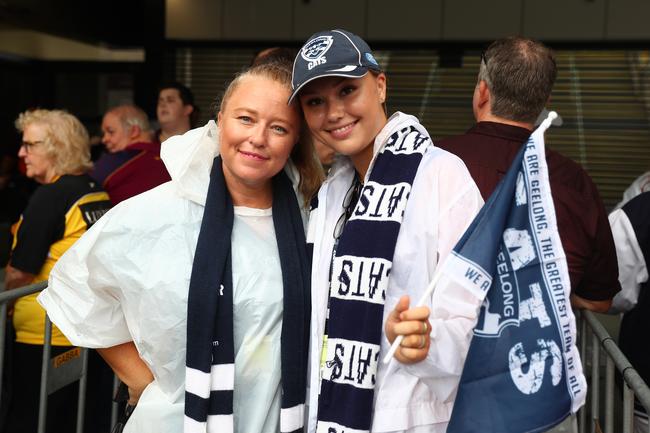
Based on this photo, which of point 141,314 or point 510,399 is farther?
point 141,314

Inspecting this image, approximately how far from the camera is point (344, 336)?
6.76ft

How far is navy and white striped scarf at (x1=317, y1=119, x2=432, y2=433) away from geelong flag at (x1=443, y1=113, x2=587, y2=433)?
0.22 metres

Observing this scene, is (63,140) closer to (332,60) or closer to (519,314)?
(332,60)

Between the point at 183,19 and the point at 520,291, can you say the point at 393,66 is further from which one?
the point at 520,291

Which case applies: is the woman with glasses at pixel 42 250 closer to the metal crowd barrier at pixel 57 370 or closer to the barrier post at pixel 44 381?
the metal crowd barrier at pixel 57 370

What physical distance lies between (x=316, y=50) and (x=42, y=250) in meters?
2.38

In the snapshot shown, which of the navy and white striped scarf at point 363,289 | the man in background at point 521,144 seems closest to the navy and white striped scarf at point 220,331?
the navy and white striped scarf at point 363,289

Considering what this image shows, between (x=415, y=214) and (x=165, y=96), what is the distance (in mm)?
3885

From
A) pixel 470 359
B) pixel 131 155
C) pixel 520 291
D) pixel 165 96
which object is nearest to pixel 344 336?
pixel 470 359

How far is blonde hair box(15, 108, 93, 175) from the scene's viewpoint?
430 cm

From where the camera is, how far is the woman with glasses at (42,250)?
156 inches

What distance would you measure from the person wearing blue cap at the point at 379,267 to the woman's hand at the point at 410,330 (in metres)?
0.01

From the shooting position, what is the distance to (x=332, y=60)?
2105 millimetres

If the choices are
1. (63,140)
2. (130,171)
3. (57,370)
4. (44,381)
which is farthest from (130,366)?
(130,171)
